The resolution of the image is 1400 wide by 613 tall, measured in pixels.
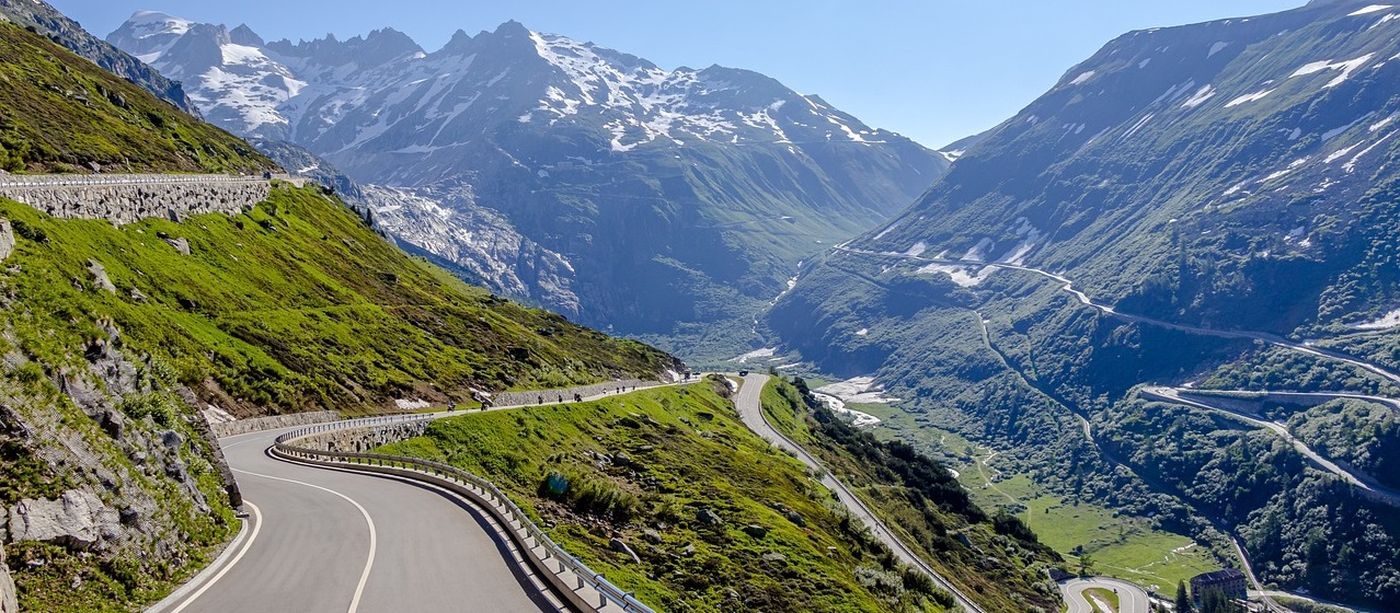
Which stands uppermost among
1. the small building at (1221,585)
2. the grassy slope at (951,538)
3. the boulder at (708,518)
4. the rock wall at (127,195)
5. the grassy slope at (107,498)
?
the rock wall at (127,195)

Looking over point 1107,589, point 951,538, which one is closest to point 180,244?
point 951,538

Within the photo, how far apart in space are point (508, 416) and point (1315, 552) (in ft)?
634

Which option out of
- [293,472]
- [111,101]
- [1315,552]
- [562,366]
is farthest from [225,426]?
[1315,552]

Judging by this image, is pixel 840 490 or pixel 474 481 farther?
pixel 840 490

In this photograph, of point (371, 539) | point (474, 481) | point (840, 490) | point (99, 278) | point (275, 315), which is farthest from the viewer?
point (840, 490)

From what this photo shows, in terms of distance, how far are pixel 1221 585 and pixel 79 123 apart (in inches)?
7898

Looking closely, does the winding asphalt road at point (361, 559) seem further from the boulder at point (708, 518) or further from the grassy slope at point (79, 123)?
the grassy slope at point (79, 123)

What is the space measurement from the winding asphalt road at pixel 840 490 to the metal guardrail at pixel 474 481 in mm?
37627

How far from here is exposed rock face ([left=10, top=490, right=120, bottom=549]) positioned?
19.8 metres

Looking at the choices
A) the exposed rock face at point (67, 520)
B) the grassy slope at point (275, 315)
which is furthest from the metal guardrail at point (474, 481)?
the exposed rock face at point (67, 520)

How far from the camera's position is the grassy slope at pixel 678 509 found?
38125mm

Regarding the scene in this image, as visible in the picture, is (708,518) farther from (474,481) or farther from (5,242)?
(5,242)

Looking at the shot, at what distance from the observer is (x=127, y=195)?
77.4 m

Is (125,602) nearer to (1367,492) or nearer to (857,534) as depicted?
(857,534)
